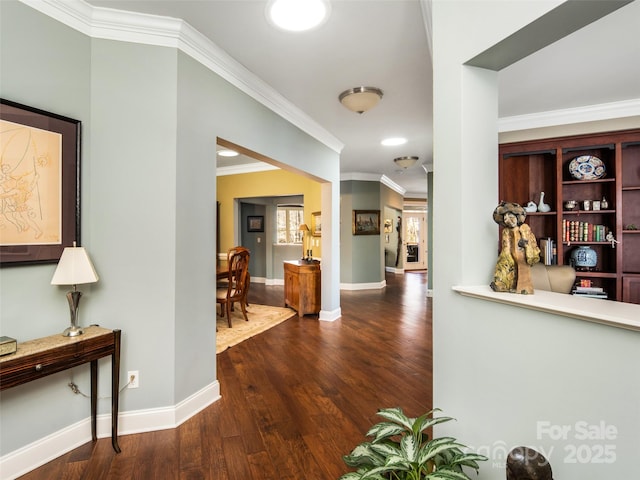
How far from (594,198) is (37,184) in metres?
5.49

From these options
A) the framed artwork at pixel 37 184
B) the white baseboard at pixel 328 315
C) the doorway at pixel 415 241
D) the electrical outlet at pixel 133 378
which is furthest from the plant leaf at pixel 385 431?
the doorway at pixel 415 241

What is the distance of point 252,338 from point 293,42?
3258mm

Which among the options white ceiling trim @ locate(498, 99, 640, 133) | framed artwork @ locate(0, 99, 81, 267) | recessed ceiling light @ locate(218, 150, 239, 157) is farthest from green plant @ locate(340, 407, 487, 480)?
recessed ceiling light @ locate(218, 150, 239, 157)

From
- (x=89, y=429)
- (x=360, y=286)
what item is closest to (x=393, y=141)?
(x=360, y=286)

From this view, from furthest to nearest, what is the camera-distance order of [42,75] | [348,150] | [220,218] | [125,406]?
[220,218] < [348,150] < [125,406] < [42,75]

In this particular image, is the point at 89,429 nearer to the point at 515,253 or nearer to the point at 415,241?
the point at 515,253

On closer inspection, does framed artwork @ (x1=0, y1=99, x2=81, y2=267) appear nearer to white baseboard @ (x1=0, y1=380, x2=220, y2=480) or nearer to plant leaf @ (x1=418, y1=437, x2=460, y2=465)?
white baseboard @ (x1=0, y1=380, x2=220, y2=480)

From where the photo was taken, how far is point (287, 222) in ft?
26.9

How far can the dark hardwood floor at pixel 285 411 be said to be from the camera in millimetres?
1764

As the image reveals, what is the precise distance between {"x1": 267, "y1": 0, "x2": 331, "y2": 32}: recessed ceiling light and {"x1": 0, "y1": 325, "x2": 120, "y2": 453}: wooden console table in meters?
A: 2.19

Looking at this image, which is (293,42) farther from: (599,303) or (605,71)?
(605,71)

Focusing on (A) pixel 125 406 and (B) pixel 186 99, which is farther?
(B) pixel 186 99

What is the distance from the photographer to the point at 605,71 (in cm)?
285

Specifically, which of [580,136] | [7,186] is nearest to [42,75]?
[7,186]
